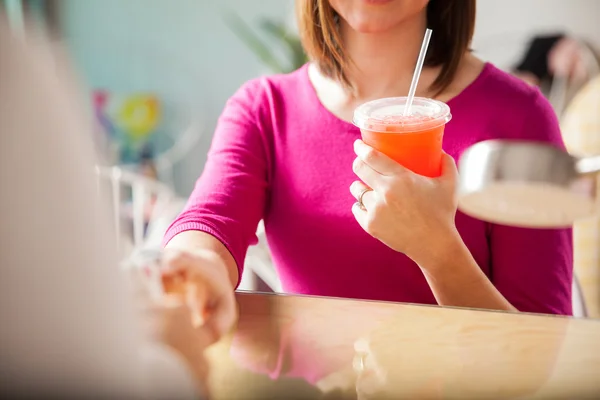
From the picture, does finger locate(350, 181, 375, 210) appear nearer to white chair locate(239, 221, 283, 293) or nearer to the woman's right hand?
the woman's right hand

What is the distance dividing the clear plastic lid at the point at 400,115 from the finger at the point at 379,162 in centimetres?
4

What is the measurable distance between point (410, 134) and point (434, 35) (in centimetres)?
37

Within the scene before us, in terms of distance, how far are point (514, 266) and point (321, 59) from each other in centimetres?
46

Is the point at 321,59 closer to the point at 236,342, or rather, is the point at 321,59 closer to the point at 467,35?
the point at 467,35

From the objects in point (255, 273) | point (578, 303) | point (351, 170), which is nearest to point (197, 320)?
point (351, 170)

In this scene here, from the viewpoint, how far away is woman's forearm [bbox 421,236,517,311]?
0.79m

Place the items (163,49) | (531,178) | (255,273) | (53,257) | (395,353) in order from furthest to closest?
(163,49)
(255,273)
(395,353)
(531,178)
(53,257)

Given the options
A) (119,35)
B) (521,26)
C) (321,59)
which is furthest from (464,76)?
(119,35)

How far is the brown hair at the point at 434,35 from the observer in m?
1.02

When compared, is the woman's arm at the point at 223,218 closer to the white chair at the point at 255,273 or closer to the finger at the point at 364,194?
the finger at the point at 364,194

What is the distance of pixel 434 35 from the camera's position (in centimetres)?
106

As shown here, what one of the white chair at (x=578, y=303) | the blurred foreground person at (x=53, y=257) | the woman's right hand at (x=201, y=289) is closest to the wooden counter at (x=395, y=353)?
the woman's right hand at (x=201, y=289)

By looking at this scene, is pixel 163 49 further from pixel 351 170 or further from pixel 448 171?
pixel 448 171

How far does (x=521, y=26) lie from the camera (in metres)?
2.45
